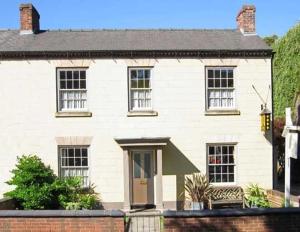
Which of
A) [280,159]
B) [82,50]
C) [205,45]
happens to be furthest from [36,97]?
[280,159]

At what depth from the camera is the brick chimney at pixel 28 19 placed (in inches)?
687

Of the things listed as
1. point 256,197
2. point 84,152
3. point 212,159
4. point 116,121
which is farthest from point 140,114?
point 256,197

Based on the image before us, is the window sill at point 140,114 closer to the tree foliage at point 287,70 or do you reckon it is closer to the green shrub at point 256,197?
the green shrub at point 256,197

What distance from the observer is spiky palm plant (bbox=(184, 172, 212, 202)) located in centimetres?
1572

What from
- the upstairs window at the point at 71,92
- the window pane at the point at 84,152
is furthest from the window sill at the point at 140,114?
the window pane at the point at 84,152

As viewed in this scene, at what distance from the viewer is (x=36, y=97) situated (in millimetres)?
16344

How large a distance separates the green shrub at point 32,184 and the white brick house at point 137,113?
0.68 m

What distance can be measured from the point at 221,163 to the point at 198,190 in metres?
1.69

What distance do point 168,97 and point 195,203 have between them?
14.2ft

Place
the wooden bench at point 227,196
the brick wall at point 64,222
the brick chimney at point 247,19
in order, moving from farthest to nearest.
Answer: the brick chimney at point 247,19, the wooden bench at point 227,196, the brick wall at point 64,222

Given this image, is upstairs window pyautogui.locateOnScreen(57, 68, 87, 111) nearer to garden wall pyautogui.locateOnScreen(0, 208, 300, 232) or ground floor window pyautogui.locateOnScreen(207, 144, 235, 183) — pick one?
ground floor window pyautogui.locateOnScreen(207, 144, 235, 183)

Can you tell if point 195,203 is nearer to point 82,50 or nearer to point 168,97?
point 168,97

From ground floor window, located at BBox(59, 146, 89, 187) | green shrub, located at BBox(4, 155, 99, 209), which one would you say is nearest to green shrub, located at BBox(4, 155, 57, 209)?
green shrub, located at BBox(4, 155, 99, 209)

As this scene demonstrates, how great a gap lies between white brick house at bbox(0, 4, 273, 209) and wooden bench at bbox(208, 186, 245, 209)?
1.33ft
